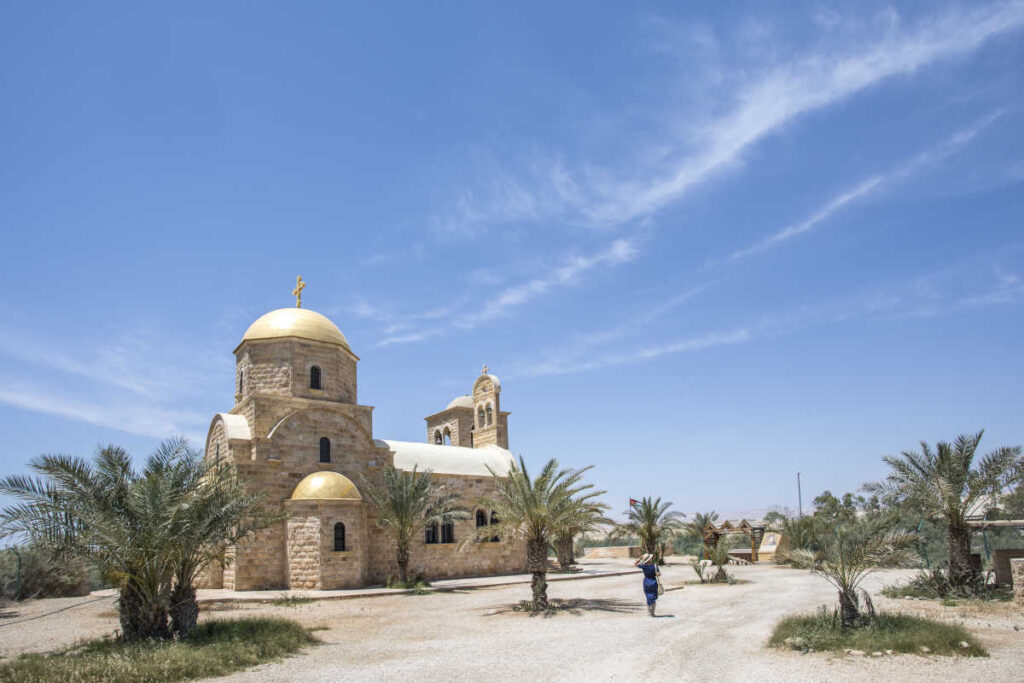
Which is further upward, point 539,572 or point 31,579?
point 539,572

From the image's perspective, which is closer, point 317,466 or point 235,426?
point 235,426

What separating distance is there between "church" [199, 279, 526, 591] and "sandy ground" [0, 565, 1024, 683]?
3.30 meters

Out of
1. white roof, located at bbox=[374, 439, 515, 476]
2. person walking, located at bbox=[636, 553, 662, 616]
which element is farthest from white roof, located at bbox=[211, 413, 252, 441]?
person walking, located at bbox=[636, 553, 662, 616]

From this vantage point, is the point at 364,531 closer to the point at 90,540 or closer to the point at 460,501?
the point at 460,501

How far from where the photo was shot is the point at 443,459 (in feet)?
89.7

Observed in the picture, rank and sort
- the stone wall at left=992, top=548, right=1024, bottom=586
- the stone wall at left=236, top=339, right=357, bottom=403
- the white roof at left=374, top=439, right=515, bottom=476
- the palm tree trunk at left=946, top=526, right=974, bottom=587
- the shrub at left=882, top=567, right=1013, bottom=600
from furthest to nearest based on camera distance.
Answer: the white roof at left=374, top=439, right=515, bottom=476
the stone wall at left=236, top=339, right=357, bottom=403
the stone wall at left=992, top=548, right=1024, bottom=586
the palm tree trunk at left=946, top=526, right=974, bottom=587
the shrub at left=882, top=567, right=1013, bottom=600

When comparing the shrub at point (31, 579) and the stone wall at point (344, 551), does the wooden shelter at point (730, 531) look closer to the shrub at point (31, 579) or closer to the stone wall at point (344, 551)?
the stone wall at point (344, 551)

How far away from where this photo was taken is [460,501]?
Result: 25.8 metres

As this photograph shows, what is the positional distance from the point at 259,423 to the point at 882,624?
18.9 m

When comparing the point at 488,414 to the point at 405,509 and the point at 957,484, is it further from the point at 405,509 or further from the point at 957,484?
the point at 957,484

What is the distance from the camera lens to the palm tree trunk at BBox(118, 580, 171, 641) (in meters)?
10.4

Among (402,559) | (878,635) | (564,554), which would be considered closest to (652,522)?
(564,554)

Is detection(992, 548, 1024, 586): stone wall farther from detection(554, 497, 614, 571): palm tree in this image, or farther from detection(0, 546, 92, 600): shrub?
detection(0, 546, 92, 600): shrub

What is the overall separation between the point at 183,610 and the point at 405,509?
36.6 feet
